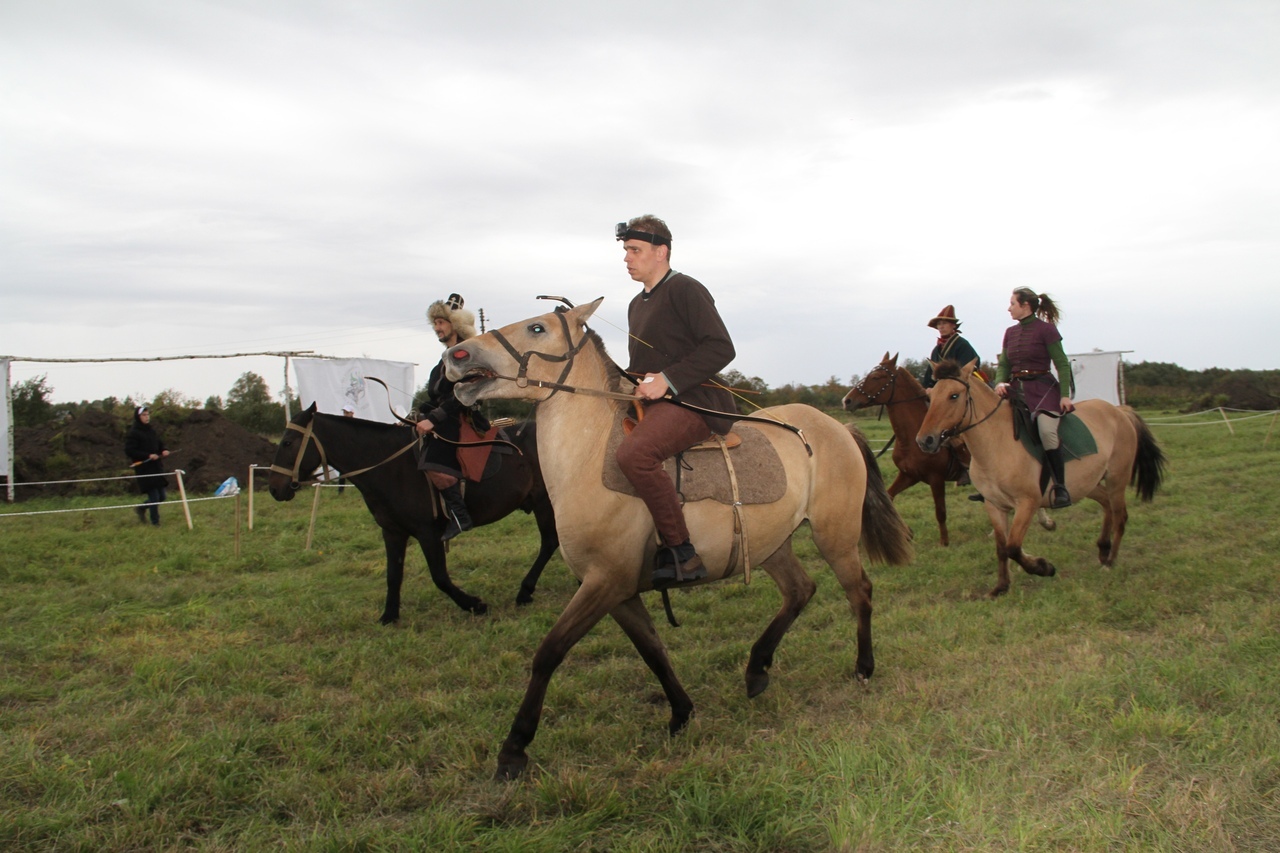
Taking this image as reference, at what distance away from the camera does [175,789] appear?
362 cm

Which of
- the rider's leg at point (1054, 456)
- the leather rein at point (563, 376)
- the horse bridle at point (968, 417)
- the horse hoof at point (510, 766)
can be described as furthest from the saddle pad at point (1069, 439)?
the horse hoof at point (510, 766)

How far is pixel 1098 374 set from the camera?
21750mm

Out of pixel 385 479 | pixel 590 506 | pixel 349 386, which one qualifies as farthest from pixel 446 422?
pixel 349 386

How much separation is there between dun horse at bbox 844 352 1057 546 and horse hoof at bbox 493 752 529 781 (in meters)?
6.98

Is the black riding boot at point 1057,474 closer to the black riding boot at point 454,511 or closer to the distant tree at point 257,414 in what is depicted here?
the black riding boot at point 454,511

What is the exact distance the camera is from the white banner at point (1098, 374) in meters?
21.5

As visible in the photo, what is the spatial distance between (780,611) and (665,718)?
43.2 inches

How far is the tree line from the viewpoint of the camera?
61.0 ft

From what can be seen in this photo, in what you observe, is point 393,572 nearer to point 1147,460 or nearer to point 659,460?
point 659,460

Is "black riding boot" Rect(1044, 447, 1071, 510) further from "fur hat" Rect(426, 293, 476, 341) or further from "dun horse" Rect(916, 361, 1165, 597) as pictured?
"fur hat" Rect(426, 293, 476, 341)

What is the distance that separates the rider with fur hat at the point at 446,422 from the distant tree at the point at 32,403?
17.9 m

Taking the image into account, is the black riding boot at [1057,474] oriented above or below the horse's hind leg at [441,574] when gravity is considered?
above

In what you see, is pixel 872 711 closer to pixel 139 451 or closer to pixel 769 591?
pixel 769 591

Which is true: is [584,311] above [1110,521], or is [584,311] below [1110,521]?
above
